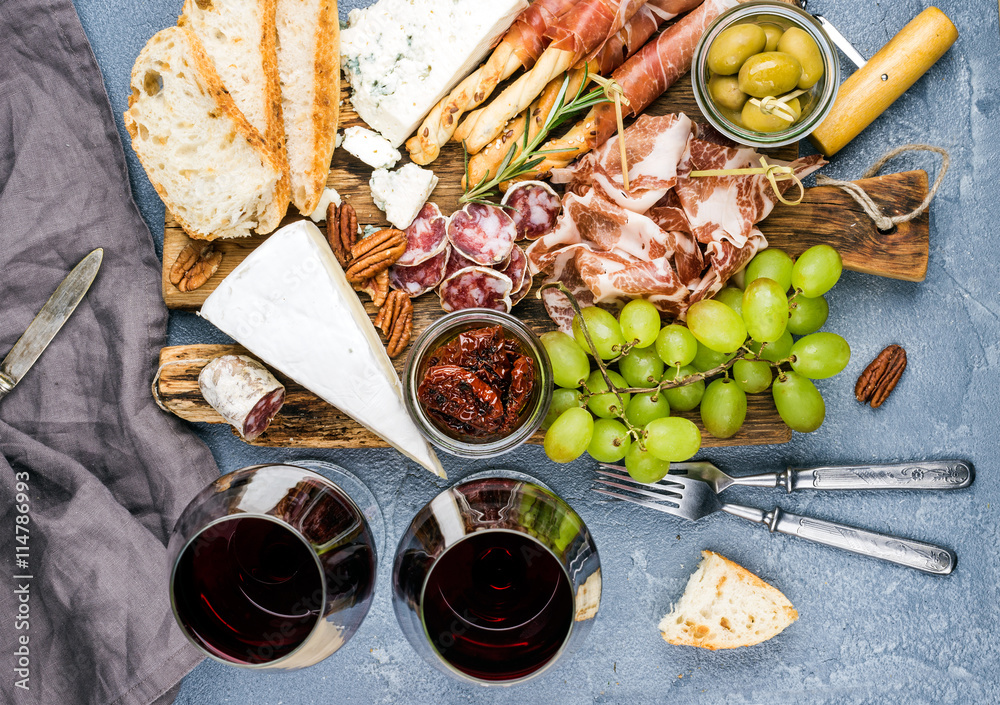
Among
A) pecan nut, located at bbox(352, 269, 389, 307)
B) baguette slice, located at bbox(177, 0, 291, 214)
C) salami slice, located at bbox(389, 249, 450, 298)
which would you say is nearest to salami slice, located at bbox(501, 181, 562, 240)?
salami slice, located at bbox(389, 249, 450, 298)

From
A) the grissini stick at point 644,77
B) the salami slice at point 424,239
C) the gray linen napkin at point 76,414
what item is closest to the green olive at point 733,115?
the grissini stick at point 644,77

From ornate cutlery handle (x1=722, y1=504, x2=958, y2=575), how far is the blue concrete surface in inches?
1.4

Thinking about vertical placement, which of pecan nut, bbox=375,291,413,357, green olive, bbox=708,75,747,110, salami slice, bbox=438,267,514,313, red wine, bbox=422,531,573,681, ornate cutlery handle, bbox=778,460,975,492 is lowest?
ornate cutlery handle, bbox=778,460,975,492

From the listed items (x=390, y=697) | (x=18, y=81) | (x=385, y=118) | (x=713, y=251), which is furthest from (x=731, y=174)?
(x=18, y=81)

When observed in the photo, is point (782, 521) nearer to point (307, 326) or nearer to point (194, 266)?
point (307, 326)

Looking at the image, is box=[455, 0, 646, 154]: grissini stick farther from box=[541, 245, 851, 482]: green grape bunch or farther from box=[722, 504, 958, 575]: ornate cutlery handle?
box=[722, 504, 958, 575]: ornate cutlery handle

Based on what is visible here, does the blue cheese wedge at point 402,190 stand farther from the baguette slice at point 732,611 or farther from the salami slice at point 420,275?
the baguette slice at point 732,611

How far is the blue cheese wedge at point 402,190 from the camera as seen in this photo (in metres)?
1.00

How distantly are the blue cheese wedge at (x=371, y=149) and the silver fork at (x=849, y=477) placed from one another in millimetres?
641

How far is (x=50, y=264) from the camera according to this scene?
1.04 meters

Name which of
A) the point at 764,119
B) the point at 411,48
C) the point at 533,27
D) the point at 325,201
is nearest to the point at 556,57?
the point at 533,27

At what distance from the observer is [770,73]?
2.88 feet

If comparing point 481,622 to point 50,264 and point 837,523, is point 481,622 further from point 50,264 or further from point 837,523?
point 50,264

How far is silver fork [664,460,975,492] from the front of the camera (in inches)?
42.3
